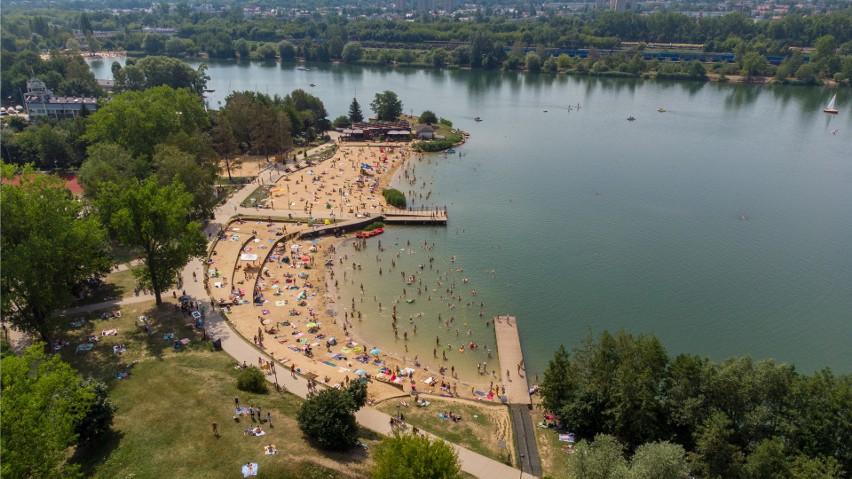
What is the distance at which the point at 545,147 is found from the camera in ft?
353

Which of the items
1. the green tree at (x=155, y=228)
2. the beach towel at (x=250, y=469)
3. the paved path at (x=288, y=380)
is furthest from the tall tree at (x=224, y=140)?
the beach towel at (x=250, y=469)

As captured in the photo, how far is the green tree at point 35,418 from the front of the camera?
21953 mm

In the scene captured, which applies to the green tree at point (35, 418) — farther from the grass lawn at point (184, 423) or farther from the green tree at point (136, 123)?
the green tree at point (136, 123)

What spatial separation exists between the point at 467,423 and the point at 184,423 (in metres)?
16.8

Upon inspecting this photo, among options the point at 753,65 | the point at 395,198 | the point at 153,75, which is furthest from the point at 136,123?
the point at 753,65

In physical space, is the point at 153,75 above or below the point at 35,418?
above

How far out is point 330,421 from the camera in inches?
1142

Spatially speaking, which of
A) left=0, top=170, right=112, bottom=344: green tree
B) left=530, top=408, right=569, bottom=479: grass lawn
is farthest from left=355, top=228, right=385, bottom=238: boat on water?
left=530, top=408, right=569, bottom=479: grass lawn

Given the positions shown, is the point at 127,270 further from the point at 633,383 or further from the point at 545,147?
the point at 545,147

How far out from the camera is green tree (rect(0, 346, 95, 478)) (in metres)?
22.0

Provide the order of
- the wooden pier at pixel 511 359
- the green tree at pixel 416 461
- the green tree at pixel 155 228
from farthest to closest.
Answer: the green tree at pixel 155 228 → the wooden pier at pixel 511 359 → the green tree at pixel 416 461

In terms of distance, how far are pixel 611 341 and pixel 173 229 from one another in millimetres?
33812

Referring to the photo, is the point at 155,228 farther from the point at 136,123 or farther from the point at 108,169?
the point at 136,123

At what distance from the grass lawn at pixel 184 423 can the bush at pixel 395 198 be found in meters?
38.0
